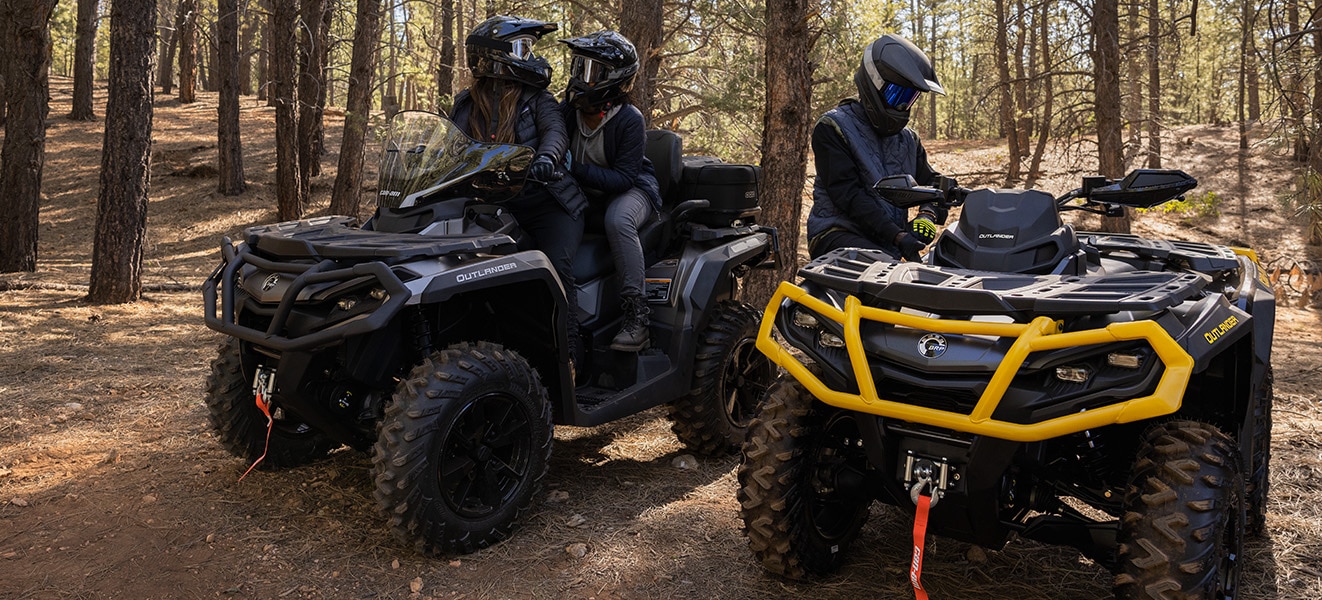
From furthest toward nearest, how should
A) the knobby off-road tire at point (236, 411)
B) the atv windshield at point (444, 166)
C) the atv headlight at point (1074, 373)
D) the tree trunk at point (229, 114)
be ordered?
the tree trunk at point (229, 114)
the knobby off-road tire at point (236, 411)
the atv windshield at point (444, 166)
the atv headlight at point (1074, 373)

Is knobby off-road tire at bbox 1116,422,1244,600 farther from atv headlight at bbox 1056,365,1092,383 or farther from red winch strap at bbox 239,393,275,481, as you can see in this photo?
red winch strap at bbox 239,393,275,481

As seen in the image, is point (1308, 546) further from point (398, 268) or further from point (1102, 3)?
point (1102, 3)

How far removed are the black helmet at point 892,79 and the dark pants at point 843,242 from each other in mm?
595

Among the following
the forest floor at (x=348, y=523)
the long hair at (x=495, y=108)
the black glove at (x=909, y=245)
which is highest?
the long hair at (x=495, y=108)

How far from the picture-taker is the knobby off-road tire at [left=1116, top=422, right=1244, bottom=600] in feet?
9.36

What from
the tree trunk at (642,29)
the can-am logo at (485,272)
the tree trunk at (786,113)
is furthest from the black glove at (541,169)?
the tree trunk at (642,29)

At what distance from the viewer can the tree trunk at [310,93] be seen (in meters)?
16.5

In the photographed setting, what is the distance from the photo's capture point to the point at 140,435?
568 cm

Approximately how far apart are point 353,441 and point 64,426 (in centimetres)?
235

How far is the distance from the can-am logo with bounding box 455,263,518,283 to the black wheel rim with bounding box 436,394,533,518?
499mm

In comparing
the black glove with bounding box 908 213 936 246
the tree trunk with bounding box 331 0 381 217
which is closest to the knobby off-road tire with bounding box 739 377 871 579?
the black glove with bounding box 908 213 936 246

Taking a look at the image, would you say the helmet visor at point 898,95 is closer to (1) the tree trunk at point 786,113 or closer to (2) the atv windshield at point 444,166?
(2) the atv windshield at point 444,166

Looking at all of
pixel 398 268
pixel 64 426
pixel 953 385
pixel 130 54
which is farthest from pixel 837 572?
pixel 130 54

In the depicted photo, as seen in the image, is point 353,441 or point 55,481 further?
point 55,481
